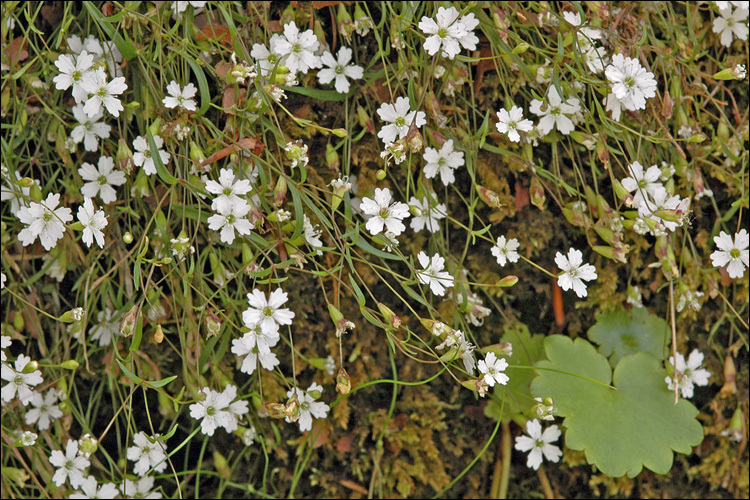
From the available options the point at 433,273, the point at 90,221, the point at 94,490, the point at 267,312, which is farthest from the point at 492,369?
the point at 94,490

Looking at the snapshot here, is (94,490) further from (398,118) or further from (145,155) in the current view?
(398,118)

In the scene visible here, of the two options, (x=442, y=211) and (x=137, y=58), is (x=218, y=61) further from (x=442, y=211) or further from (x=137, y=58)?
(x=442, y=211)

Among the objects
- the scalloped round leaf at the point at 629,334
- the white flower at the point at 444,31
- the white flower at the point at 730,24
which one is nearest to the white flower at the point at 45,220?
the white flower at the point at 444,31

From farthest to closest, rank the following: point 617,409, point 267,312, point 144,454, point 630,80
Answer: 1. point 617,409
2. point 144,454
3. point 630,80
4. point 267,312

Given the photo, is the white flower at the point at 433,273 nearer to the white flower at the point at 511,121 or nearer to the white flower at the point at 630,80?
the white flower at the point at 511,121

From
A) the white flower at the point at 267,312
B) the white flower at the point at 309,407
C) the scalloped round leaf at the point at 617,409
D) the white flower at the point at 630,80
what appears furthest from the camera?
the scalloped round leaf at the point at 617,409

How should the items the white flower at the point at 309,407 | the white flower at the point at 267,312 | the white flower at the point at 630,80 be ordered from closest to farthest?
the white flower at the point at 267,312 → the white flower at the point at 630,80 → the white flower at the point at 309,407

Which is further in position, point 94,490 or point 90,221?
point 94,490
